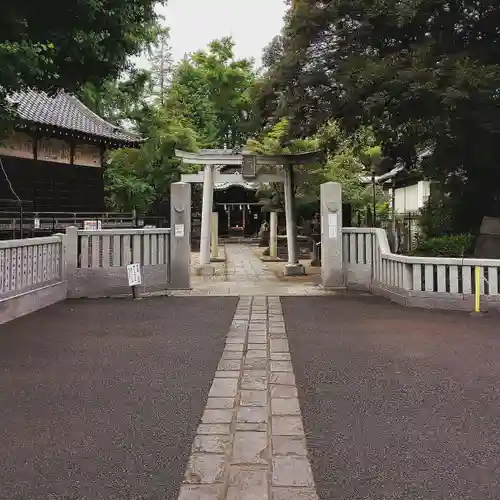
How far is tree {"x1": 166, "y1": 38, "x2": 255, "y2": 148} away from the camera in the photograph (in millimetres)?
30734

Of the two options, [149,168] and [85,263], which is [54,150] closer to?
[149,168]

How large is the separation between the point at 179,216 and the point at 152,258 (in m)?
1.04

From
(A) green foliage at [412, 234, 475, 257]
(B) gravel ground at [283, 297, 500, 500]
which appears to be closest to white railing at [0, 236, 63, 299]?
(B) gravel ground at [283, 297, 500, 500]

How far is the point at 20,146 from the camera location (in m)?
17.9

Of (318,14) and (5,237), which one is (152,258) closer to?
(318,14)

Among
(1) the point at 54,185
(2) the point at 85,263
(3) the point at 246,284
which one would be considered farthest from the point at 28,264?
(1) the point at 54,185

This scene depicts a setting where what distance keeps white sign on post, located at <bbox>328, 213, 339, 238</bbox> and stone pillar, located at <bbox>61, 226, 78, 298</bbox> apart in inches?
195

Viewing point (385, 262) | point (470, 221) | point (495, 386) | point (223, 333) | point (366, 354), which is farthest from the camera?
point (470, 221)

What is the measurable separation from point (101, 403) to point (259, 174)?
11.4 metres

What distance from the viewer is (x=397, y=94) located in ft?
30.1

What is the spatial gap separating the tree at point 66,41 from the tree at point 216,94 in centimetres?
2199

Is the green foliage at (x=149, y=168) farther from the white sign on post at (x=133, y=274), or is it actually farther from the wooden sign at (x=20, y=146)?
the white sign on post at (x=133, y=274)

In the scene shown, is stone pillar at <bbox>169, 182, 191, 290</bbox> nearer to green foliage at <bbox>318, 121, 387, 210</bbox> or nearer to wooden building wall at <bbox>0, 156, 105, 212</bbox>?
green foliage at <bbox>318, 121, 387, 210</bbox>

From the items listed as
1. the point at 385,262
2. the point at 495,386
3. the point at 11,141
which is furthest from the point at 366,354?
the point at 11,141
